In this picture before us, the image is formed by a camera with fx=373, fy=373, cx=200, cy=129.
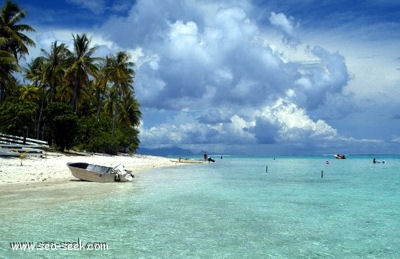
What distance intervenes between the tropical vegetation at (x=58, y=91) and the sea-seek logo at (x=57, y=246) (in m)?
29.4

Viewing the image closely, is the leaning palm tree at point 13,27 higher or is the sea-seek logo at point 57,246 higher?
the leaning palm tree at point 13,27

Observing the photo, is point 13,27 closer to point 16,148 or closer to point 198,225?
point 16,148

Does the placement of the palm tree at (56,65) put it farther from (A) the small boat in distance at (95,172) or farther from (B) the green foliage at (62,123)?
(A) the small boat in distance at (95,172)

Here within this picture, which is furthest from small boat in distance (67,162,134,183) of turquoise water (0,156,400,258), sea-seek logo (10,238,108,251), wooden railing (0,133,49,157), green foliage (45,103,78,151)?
green foliage (45,103,78,151)

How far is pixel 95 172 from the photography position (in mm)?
26250

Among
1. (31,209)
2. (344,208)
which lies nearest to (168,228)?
(31,209)

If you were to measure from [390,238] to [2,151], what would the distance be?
3239cm

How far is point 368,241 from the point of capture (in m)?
11.9

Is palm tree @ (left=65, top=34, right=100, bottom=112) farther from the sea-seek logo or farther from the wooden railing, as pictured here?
the sea-seek logo

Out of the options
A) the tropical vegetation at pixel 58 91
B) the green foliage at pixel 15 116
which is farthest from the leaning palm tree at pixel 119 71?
the green foliage at pixel 15 116

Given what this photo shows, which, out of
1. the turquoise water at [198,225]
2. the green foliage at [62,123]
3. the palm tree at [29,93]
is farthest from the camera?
the palm tree at [29,93]

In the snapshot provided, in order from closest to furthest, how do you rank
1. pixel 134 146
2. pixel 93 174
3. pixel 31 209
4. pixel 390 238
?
pixel 390 238 → pixel 31 209 → pixel 93 174 → pixel 134 146

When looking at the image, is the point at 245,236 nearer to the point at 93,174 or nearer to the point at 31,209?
the point at 31,209

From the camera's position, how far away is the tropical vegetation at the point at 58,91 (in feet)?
135
